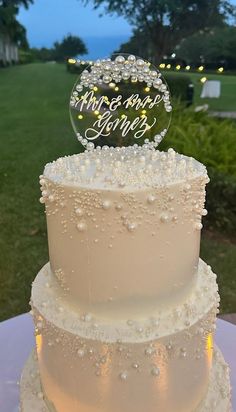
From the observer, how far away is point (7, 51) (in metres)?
54.9

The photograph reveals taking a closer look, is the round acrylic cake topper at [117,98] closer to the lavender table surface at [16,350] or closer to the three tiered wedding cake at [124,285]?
the three tiered wedding cake at [124,285]

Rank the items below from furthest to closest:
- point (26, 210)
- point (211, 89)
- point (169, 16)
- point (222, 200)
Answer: point (169, 16)
point (211, 89)
point (26, 210)
point (222, 200)

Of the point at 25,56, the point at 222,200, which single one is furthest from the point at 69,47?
the point at 222,200

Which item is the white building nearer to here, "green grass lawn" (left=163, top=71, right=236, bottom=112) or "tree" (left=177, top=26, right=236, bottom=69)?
"tree" (left=177, top=26, right=236, bottom=69)

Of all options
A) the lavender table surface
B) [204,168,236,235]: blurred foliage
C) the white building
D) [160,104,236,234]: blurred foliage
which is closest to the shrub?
[160,104,236,234]: blurred foliage

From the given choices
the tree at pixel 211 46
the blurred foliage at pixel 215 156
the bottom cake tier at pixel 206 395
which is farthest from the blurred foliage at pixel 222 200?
the tree at pixel 211 46

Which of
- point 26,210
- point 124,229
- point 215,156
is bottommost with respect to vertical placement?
point 26,210

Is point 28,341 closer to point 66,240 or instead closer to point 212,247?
point 66,240

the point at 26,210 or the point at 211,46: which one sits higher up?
the point at 211,46

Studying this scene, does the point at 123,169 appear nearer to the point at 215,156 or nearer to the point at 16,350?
the point at 16,350

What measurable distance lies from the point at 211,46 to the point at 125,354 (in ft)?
79.9

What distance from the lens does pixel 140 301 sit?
224cm

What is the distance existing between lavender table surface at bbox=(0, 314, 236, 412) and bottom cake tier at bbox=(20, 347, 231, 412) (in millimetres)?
271

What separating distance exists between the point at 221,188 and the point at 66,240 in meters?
4.26
